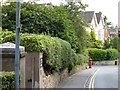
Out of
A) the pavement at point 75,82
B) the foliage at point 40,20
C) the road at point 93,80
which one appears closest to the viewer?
the pavement at point 75,82

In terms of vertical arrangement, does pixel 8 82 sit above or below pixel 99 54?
above

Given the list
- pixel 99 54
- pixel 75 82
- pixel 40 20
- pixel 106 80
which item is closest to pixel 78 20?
pixel 40 20

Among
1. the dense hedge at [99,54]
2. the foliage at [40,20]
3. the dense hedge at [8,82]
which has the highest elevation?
the foliage at [40,20]

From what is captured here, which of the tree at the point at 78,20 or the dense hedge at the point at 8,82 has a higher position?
the tree at the point at 78,20

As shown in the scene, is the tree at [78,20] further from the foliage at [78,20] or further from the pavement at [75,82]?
the pavement at [75,82]

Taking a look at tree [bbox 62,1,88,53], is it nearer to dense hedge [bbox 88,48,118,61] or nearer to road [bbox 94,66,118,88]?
road [bbox 94,66,118,88]

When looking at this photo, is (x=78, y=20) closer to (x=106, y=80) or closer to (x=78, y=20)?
(x=78, y=20)

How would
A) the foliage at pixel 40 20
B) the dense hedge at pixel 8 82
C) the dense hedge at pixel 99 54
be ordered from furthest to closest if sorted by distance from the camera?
the dense hedge at pixel 99 54 → the foliage at pixel 40 20 → the dense hedge at pixel 8 82

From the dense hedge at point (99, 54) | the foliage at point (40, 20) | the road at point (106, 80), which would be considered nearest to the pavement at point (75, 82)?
the road at point (106, 80)

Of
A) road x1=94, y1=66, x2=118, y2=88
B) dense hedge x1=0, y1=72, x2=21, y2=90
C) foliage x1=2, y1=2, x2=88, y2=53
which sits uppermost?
foliage x1=2, y1=2, x2=88, y2=53

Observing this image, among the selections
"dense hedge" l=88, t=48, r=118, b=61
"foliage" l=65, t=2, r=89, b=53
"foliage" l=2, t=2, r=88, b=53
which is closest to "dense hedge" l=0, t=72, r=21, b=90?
"foliage" l=2, t=2, r=88, b=53

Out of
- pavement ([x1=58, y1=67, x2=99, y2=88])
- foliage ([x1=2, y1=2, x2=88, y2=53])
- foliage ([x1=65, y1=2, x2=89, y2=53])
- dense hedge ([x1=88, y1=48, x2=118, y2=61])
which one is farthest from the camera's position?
dense hedge ([x1=88, y1=48, x2=118, y2=61])

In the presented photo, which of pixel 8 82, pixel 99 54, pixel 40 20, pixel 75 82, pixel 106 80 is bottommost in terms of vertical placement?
pixel 99 54

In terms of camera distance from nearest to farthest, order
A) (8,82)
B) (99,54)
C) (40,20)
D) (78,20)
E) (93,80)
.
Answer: (8,82) < (93,80) < (40,20) < (78,20) < (99,54)
